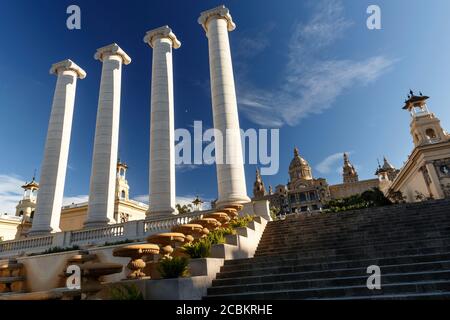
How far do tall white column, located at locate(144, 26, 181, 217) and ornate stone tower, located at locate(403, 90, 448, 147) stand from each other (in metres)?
41.0

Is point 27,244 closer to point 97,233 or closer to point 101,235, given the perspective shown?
point 97,233

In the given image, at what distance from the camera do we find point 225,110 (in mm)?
28266

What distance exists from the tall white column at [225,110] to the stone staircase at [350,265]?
944 cm

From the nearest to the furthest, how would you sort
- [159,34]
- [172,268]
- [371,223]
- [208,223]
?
[172,268] → [208,223] → [371,223] → [159,34]

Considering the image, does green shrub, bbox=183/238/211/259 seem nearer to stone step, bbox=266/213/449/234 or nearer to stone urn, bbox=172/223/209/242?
stone urn, bbox=172/223/209/242

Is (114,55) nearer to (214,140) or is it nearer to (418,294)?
(214,140)

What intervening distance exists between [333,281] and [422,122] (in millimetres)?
51034

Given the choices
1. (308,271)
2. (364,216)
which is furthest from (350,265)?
(364,216)

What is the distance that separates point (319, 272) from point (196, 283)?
4.41 m

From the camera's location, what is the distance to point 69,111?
121 feet

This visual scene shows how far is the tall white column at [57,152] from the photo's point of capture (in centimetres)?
3117

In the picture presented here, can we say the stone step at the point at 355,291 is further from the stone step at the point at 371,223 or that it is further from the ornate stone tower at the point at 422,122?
the ornate stone tower at the point at 422,122
